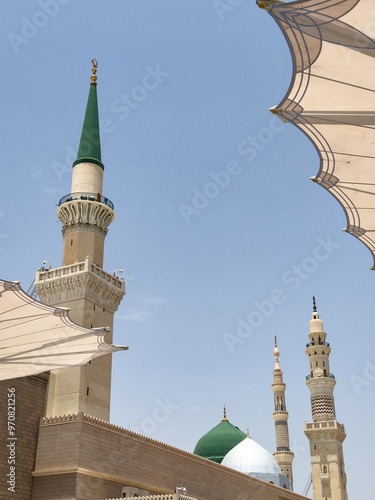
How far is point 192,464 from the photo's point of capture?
23812 millimetres

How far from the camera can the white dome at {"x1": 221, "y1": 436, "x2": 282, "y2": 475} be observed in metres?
38.9

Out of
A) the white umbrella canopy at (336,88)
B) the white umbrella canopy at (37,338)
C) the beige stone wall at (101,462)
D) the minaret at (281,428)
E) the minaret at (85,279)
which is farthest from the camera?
the minaret at (281,428)

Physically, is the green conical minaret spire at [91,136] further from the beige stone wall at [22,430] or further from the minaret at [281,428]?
the minaret at [281,428]

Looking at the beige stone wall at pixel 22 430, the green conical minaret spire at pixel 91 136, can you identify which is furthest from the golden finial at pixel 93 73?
the beige stone wall at pixel 22 430

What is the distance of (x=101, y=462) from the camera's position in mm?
19438

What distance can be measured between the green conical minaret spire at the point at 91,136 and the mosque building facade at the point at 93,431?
0.06 m

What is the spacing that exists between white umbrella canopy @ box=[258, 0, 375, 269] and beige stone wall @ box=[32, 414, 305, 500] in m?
11.1

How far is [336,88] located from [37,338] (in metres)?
10.0

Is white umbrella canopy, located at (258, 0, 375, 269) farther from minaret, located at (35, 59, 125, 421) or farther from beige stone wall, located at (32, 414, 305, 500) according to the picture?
minaret, located at (35, 59, 125, 421)

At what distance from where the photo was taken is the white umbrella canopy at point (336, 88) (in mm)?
9969

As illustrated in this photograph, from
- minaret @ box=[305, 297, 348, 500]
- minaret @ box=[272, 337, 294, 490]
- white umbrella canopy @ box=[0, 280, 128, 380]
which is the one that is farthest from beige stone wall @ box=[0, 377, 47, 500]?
minaret @ box=[272, 337, 294, 490]

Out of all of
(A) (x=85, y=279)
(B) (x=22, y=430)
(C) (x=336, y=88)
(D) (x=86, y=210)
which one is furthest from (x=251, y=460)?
(C) (x=336, y=88)

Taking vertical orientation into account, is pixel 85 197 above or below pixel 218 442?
above

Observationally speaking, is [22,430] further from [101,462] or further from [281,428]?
[281,428]
